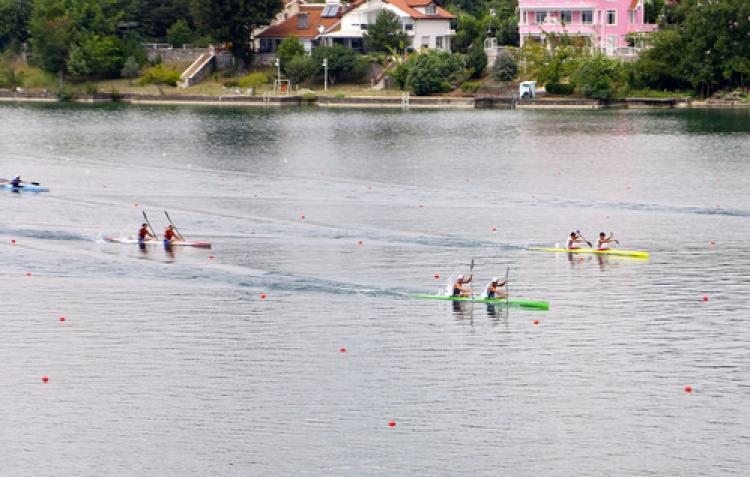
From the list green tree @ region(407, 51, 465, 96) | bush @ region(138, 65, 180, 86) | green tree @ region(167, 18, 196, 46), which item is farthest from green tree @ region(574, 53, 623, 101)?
green tree @ region(167, 18, 196, 46)

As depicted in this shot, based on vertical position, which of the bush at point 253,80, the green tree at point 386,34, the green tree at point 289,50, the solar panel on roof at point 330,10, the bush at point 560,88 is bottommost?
the bush at point 560,88

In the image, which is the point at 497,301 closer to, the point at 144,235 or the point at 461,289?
the point at 461,289

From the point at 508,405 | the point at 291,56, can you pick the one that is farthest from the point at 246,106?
the point at 508,405

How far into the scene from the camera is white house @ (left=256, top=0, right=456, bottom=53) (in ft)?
430

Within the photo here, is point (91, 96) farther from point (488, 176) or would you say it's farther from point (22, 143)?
point (488, 176)

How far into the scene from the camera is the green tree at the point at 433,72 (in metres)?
123

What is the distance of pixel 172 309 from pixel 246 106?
3414 inches

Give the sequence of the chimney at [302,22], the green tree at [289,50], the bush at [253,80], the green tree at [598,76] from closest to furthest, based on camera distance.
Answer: the green tree at [598,76], the green tree at [289,50], the bush at [253,80], the chimney at [302,22]

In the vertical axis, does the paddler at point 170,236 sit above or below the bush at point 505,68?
below

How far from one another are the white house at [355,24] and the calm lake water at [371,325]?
52.1 metres

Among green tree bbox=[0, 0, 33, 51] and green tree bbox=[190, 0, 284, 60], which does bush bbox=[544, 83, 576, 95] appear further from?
green tree bbox=[0, 0, 33, 51]

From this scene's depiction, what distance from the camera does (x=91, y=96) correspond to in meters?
136

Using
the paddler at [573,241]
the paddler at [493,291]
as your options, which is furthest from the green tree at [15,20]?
the paddler at [493,291]

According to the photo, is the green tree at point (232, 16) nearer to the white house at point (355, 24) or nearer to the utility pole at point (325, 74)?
the white house at point (355, 24)
